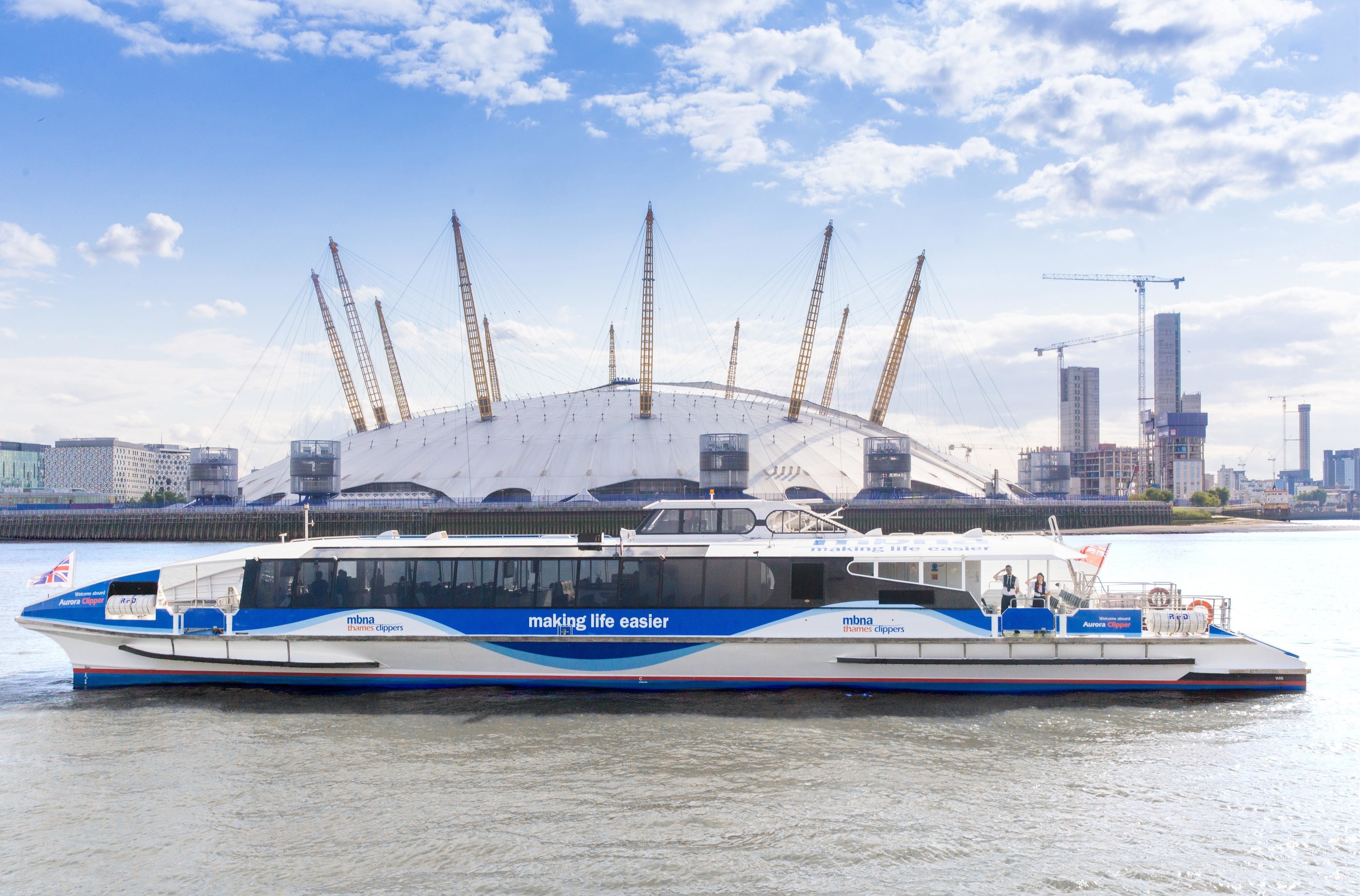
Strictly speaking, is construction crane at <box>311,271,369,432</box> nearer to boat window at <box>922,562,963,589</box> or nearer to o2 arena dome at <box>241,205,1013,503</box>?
o2 arena dome at <box>241,205,1013,503</box>

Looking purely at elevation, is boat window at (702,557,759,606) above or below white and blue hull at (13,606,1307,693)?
above

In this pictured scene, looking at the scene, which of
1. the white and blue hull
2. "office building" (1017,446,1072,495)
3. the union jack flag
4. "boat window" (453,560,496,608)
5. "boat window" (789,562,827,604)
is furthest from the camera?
"office building" (1017,446,1072,495)

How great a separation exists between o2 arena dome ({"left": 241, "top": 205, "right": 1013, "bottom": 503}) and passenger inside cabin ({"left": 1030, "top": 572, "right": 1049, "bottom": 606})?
57284mm

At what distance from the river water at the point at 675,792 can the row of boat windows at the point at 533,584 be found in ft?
6.79

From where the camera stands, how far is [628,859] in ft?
40.0

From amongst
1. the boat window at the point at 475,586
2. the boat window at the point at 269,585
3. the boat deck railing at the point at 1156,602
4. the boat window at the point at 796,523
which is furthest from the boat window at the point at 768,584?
the boat window at the point at 269,585

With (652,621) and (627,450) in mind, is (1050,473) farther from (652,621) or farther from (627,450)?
(652,621)

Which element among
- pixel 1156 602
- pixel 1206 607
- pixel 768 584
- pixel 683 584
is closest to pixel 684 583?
pixel 683 584

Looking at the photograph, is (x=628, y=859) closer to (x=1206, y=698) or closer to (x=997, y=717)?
(x=997, y=717)

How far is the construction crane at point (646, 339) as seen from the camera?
9738 centimetres

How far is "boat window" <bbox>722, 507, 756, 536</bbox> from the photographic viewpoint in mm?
24297

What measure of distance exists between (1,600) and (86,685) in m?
20.3

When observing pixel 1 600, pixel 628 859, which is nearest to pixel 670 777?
pixel 628 859

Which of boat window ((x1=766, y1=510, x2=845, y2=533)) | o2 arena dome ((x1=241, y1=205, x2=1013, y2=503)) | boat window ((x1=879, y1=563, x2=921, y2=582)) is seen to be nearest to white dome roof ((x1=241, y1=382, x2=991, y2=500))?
o2 arena dome ((x1=241, y1=205, x2=1013, y2=503))
